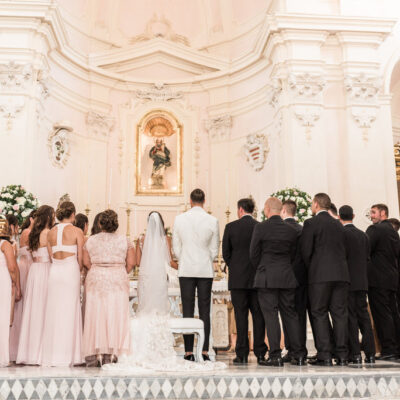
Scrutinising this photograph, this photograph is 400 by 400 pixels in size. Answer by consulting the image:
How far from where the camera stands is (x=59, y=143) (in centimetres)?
1253

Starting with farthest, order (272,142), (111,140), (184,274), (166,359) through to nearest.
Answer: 1. (111,140)
2. (272,142)
3. (184,274)
4. (166,359)

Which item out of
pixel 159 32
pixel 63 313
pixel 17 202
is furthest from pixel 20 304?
pixel 159 32

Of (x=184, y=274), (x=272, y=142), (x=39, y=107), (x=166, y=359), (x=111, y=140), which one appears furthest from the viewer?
(x=111, y=140)

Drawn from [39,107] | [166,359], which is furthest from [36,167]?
[166,359]

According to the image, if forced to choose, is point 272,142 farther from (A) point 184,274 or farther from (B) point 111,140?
(A) point 184,274

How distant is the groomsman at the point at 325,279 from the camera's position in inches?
224

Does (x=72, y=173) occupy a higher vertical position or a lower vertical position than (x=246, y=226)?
higher

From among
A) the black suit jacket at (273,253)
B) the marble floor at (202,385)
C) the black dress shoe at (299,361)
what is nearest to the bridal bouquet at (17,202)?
the marble floor at (202,385)

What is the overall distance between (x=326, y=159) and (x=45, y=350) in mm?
7463

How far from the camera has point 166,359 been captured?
5523mm

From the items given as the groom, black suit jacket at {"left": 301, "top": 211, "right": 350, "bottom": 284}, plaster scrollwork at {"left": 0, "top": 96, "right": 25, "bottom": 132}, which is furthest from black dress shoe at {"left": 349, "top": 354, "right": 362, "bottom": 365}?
plaster scrollwork at {"left": 0, "top": 96, "right": 25, "bottom": 132}

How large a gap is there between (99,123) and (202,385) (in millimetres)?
9981

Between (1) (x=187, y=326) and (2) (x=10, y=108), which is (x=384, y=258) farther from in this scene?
(2) (x=10, y=108)

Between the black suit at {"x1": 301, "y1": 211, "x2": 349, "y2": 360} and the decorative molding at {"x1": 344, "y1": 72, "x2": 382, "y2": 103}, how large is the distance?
639 cm
